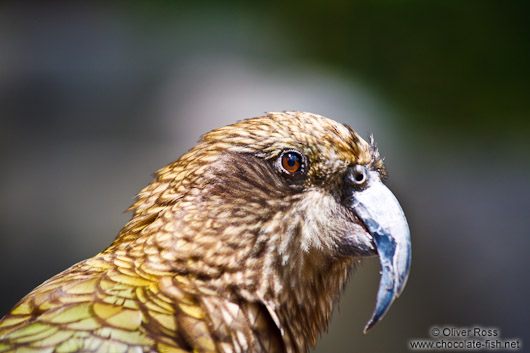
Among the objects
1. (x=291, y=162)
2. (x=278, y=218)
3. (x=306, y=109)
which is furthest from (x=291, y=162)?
(x=306, y=109)

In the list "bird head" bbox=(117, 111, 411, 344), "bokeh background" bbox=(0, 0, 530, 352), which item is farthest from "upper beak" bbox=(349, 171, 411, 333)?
"bokeh background" bbox=(0, 0, 530, 352)

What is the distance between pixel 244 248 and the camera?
1565 millimetres

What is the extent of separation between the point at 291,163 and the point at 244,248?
296 mm

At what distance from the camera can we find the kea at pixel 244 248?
1425 mm

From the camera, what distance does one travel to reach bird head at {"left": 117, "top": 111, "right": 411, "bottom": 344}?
1.55m

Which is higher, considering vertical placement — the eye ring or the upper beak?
the eye ring

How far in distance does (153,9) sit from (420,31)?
2.67 metres

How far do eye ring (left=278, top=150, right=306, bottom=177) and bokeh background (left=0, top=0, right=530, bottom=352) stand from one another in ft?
9.58

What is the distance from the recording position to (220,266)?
60.7 inches

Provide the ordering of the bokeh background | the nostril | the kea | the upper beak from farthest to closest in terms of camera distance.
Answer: the bokeh background
the nostril
the upper beak
the kea

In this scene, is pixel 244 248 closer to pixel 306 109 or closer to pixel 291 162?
pixel 291 162

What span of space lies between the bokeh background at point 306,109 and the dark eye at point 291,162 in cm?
292

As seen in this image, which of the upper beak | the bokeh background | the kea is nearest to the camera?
the kea

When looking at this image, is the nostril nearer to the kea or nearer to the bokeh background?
the kea
